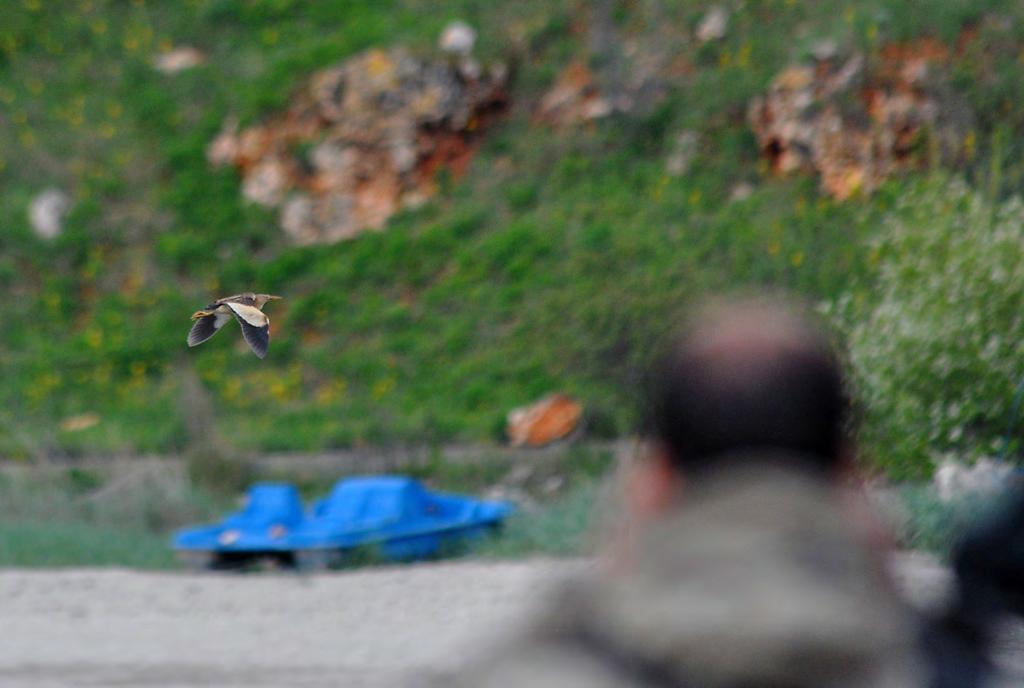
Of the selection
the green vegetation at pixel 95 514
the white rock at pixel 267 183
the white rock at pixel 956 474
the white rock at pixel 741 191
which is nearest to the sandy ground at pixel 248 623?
the green vegetation at pixel 95 514

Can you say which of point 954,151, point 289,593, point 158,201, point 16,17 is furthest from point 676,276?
point 16,17

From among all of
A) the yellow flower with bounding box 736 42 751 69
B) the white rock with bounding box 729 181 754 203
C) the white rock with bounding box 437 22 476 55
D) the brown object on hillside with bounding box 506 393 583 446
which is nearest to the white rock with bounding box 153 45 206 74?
the white rock with bounding box 437 22 476 55

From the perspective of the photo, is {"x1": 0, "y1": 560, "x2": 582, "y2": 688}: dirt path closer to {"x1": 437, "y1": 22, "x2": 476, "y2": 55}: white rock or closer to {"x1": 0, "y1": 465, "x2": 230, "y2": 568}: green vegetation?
{"x1": 0, "y1": 465, "x2": 230, "y2": 568}: green vegetation

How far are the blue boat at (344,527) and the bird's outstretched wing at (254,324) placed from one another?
6267mm

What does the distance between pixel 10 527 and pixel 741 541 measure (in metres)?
9.41

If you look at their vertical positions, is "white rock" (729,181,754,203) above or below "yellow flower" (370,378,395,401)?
above

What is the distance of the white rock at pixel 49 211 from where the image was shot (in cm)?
1426

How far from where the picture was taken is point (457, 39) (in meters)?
14.5

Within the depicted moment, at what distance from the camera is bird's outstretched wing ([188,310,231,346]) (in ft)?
7.66

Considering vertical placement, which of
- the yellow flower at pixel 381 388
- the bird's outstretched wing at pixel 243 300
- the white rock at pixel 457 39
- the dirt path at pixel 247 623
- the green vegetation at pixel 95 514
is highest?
the white rock at pixel 457 39

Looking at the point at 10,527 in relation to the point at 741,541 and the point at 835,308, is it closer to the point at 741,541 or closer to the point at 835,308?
the point at 835,308

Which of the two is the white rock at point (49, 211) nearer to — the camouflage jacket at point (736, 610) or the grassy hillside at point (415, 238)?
the grassy hillside at point (415, 238)

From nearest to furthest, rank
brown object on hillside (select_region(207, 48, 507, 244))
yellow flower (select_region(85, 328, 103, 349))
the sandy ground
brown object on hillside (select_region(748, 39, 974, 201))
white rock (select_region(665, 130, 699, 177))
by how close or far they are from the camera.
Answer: the sandy ground < brown object on hillside (select_region(748, 39, 974, 201)) < yellow flower (select_region(85, 328, 103, 349)) < white rock (select_region(665, 130, 699, 177)) < brown object on hillside (select_region(207, 48, 507, 244))

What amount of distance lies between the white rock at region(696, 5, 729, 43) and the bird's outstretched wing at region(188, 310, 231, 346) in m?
12.4
